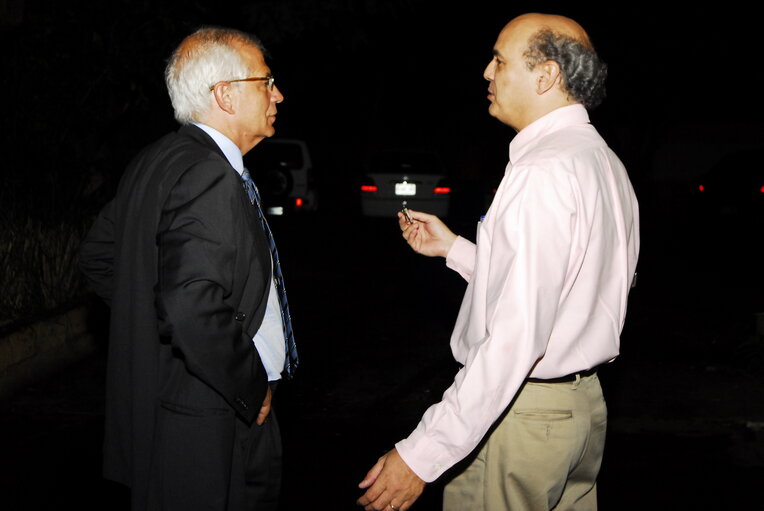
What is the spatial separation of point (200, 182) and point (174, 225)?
0.15m

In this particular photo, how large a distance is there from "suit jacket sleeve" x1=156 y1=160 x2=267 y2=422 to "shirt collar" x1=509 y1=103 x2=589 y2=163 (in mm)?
864

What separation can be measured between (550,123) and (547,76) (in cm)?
14

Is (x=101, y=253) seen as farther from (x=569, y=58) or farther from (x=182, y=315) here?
(x=569, y=58)

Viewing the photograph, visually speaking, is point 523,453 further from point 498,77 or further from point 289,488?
point 289,488

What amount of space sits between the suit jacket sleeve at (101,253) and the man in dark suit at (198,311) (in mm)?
217

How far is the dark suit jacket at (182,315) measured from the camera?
8.77 feet

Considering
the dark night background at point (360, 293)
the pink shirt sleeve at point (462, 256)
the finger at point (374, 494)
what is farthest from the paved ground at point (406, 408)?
the finger at point (374, 494)

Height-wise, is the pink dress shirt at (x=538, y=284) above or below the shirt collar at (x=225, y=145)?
below

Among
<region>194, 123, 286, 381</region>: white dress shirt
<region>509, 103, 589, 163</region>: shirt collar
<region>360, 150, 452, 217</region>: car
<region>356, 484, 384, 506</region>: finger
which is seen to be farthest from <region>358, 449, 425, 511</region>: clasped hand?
<region>360, 150, 452, 217</region>: car

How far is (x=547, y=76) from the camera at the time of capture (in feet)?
9.03

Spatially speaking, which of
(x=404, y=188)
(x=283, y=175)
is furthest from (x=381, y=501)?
(x=404, y=188)

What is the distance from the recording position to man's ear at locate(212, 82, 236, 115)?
306cm

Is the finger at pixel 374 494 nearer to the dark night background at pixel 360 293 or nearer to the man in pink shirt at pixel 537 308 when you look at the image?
the man in pink shirt at pixel 537 308

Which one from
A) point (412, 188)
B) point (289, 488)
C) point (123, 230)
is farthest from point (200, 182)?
point (412, 188)
